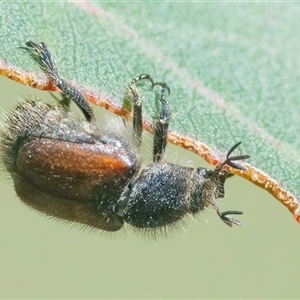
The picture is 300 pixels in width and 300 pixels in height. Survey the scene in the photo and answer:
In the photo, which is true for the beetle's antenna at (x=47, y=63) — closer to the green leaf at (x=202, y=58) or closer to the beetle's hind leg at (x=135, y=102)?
the green leaf at (x=202, y=58)

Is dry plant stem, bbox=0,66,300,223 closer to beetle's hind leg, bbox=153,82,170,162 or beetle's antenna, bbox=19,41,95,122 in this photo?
beetle's antenna, bbox=19,41,95,122

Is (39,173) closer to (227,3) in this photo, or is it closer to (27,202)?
(27,202)

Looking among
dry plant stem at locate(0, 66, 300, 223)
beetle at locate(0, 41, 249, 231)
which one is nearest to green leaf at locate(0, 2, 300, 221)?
dry plant stem at locate(0, 66, 300, 223)

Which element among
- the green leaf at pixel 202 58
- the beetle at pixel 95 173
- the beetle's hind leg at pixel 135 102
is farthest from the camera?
the beetle at pixel 95 173

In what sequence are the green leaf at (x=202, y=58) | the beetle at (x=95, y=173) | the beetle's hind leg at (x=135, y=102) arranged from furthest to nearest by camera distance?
the beetle at (x=95, y=173), the beetle's hind leg at (x=135, y=102), the green leaf at (x=202, y=58)

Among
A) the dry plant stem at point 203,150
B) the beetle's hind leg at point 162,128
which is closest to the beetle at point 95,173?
the beetle's hind leg at point 162,128

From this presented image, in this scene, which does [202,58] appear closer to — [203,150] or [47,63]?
[203,150]
